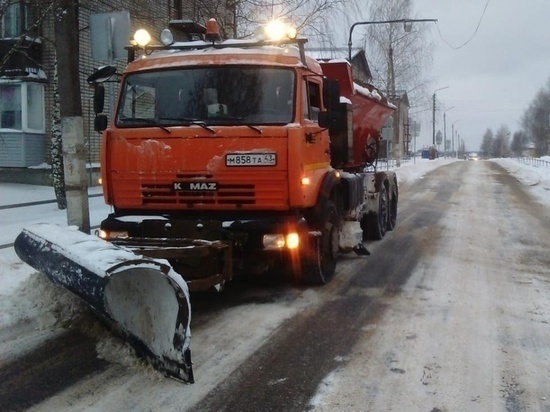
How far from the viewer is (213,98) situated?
251 inches

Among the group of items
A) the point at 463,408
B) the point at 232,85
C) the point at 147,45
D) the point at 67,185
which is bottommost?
the point at 463,408

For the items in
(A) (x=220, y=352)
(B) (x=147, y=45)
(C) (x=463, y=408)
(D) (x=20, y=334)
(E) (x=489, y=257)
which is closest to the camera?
(C) (x=463, y=408)

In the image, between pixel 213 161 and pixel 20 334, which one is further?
pixel 213 161

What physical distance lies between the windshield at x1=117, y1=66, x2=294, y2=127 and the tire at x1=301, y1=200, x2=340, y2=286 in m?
1.37

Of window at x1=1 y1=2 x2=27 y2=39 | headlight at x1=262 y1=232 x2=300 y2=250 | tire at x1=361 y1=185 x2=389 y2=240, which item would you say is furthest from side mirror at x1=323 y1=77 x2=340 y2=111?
window at x1=1 y1=2 x2=27 y2=39

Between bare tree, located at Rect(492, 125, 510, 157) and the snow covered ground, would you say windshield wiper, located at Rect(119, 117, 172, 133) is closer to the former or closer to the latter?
the snow covered ground

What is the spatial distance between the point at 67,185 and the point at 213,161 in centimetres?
314

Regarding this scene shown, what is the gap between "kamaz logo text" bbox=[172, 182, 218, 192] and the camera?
6.17 meters

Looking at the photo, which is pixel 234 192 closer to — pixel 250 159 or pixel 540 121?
pixel 250 159

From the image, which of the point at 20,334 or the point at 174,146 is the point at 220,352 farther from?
the point at 174,146

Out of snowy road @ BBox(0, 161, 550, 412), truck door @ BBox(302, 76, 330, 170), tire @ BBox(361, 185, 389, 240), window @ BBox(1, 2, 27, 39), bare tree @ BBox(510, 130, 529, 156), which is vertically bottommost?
snowy road @ BBox(0, 161, 550, 412)

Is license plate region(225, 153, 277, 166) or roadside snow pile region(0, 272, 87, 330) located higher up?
license plate region(225, 153, 277, 166)

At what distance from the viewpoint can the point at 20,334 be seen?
5.23 meters

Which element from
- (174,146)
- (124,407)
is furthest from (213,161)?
(124,407)
